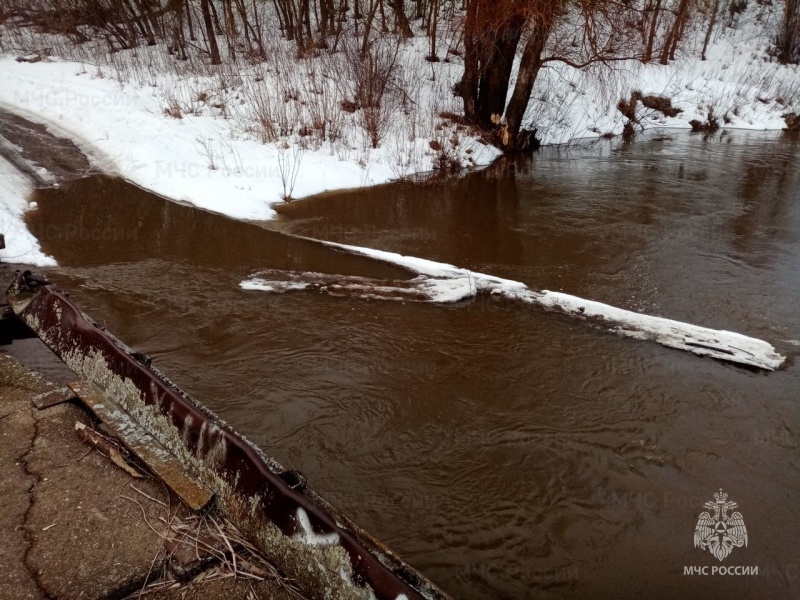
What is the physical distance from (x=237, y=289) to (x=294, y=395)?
2.16 meters

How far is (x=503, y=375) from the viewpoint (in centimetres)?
478

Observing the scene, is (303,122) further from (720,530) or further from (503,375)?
(720,530)

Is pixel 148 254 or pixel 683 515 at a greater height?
pixel 148 254

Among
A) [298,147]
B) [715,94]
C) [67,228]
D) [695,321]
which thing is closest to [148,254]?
[67,228]

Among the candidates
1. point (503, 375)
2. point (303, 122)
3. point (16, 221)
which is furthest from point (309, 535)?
point (303, 122)

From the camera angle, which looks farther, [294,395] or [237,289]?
[237,289]

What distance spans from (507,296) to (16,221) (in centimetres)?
665

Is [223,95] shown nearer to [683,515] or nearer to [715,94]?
[683,515]

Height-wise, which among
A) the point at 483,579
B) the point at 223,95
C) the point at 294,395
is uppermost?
the point at 223,95

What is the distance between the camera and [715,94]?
16656mm

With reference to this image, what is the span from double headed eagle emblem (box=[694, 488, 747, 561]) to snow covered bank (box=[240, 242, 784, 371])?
1856 mm

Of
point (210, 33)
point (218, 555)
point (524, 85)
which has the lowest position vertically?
point (218, 555)

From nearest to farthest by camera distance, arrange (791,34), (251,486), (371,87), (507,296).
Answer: (251,486) < (507,296) < (371,87) < (791,34)

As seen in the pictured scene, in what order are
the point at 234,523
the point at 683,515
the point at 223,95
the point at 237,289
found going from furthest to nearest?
the point at 223,95 → the point at 237,289 → the point at 683,515 → the point at 234,523
